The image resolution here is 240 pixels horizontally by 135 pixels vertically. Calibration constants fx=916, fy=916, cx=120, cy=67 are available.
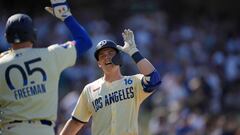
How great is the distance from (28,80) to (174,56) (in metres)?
11.9

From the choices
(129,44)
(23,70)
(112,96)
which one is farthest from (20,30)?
(112,96)

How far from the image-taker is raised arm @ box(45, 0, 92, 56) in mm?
7805

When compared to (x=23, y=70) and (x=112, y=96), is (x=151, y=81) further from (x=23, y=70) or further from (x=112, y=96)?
(x=23, y=70)

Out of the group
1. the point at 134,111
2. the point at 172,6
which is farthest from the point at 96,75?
the point at 134,111

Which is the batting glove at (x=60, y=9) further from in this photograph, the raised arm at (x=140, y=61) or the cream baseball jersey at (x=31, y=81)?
the raised arm at (x=140, y=61)

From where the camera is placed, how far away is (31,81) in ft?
25.0

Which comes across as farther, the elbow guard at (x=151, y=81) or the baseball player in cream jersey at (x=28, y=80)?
the elbow guard at (x=151, y=81)

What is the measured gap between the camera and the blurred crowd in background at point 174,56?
16516mm

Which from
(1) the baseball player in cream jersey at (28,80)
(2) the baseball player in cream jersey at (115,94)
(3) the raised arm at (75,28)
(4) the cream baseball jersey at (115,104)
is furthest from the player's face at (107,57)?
(1) the baseball player in cream jersey at (28,80)

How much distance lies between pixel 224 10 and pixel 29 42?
15.1 meters

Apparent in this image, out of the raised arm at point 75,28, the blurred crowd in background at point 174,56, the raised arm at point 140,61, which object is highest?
the raised arm at point 75,28

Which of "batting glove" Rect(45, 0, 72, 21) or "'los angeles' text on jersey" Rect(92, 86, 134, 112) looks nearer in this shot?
"batting glove" Rect(45, 0, 72, 21)

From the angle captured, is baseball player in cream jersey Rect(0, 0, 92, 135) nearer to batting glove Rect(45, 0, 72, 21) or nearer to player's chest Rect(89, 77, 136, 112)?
batting glove Rect(45, 0, 72, 21)

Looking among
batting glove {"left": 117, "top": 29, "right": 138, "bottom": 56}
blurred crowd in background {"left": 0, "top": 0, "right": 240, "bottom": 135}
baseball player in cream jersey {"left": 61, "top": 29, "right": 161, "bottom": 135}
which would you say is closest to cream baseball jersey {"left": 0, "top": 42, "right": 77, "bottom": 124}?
batting glove {"left": 117, "top": 29, "right": 138, "bottom": 56}
